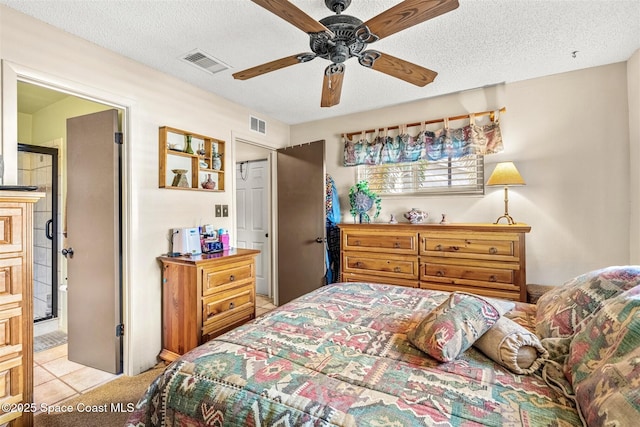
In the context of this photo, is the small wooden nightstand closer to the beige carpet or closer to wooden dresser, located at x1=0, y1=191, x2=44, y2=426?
the beige carpet

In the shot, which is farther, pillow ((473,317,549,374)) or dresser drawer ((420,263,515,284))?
dresser drawer ((420,263,515,284))

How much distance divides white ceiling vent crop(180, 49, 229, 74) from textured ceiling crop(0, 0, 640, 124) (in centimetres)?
6

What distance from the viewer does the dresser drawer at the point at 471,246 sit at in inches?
101

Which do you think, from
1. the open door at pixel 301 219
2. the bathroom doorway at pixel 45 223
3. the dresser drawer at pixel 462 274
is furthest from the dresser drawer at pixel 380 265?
the bathroom doorway at pixel 45 223

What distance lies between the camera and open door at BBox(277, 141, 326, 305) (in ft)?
12.0

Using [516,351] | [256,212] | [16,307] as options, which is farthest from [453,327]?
[256,212]

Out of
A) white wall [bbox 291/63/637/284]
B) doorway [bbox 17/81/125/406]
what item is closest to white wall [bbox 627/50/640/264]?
white wall [bbox 291/63/637/284]

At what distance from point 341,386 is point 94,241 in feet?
8.29

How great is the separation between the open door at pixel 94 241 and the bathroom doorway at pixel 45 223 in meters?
0.97

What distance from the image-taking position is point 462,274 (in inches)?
108

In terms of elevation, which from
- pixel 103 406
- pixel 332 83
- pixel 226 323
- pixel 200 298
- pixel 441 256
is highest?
pixel 332 83

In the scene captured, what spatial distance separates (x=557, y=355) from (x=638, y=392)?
452 millimetres

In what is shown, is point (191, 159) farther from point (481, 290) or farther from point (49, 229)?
point (481, 290)

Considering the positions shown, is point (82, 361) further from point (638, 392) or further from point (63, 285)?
point (638, 392)
